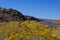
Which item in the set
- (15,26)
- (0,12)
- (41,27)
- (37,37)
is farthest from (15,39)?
(0,12)

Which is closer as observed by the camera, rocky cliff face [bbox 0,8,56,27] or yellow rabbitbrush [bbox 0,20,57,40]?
yellow rabbitbrush [bbox 0,20,57,40]

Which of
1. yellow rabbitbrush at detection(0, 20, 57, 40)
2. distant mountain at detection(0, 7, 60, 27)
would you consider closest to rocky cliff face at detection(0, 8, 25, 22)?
distant mountain at detection(0, 7, 60, 27)

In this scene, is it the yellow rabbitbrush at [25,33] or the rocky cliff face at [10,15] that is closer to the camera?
the yellow rabbitbrush at [25,33]

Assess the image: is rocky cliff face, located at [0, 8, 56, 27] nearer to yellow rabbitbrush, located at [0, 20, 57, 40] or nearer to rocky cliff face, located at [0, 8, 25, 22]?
rocky cliff face, located at [0, 8, 25, 22]

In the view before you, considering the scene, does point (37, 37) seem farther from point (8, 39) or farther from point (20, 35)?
point (8, 39)

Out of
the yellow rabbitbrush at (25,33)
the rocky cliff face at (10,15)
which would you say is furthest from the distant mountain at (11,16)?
the yellow rabbitbrush at (25,33)

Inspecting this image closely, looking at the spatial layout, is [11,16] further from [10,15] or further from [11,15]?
[11,15]

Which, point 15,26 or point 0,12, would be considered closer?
point 15,26

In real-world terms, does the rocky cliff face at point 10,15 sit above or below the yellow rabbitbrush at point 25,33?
above

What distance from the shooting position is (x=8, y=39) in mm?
5617

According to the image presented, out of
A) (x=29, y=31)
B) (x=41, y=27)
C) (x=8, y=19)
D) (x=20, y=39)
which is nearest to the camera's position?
(x=20, y=39)

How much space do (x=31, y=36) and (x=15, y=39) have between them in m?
0.41

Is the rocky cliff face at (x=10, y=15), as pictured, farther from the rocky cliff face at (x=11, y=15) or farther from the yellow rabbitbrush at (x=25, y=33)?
the yellow rabbitbrush at (x=25, y=33)

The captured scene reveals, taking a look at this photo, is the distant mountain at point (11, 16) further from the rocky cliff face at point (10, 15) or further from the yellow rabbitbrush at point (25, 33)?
the yellow rabbitbrush at point (25, 33)
